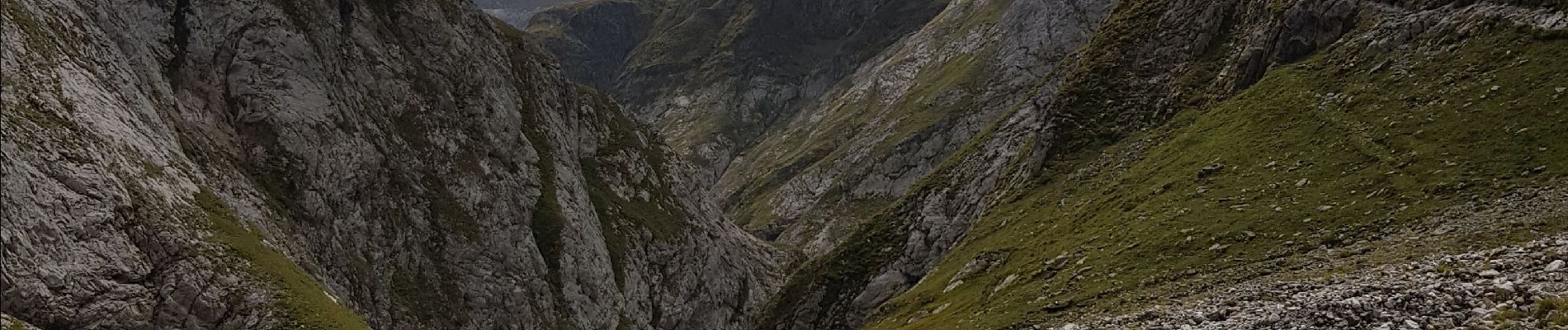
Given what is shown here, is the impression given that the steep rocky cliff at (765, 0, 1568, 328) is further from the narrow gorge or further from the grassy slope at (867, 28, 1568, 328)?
the narrow gorge

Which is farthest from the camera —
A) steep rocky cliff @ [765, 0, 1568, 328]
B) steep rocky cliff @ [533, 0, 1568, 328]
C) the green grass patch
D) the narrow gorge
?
the green grass patch

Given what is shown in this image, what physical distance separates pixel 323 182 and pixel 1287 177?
70104 mm

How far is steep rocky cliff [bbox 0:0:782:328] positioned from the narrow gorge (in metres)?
0.25

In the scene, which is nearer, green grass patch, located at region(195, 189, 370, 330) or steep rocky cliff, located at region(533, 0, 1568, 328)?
steep rocky cliff, located at region(533, 0, 1568, 328)

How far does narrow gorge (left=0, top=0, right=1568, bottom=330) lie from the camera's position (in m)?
35.0

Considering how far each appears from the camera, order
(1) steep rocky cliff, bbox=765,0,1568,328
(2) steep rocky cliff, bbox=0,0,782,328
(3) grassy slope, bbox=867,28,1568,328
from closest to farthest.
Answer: (3) grassy slope, bbox=867,28,1568,328 → (1) steep rocky cliff, bbox=765,0,1568,328 → (2) steep rocky cliff, bbox=0,0,782,328

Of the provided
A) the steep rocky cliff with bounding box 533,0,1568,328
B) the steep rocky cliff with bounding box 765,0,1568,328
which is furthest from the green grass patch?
the steep rocky cliff with bounding box 533,0,1568,328

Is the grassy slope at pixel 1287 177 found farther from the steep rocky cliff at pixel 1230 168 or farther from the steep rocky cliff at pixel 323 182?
the steep rocky cliff at pixel 323 182

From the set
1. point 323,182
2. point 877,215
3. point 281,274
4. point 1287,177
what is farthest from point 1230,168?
point 323,182

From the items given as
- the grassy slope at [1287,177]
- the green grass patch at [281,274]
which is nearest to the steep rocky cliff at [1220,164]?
the grassy slope at [1287,177]

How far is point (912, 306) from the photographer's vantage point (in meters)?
63.8

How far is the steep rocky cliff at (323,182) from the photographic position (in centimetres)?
4003

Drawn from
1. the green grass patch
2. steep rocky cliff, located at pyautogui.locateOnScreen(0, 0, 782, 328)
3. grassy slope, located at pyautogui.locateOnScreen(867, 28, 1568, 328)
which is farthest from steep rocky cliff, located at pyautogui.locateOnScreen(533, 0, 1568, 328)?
the green grass patch

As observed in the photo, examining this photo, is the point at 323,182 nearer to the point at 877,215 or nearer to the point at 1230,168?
the point at 877,215
